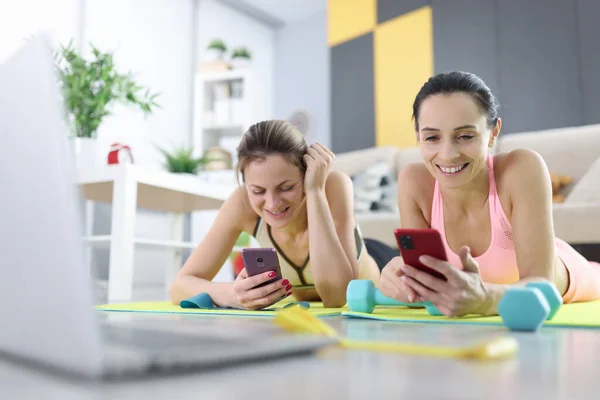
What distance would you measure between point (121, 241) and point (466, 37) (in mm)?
2978

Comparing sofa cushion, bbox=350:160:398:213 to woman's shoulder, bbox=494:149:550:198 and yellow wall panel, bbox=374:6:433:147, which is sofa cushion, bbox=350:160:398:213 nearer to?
yellow wall panel, bbox=374:6:433:147

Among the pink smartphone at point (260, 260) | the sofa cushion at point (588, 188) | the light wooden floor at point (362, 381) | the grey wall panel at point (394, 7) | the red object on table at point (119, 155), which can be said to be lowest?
the light wooden floor at point (362, 381)

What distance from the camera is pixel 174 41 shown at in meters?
5.23

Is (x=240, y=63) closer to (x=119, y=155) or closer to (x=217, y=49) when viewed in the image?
(x=217, y=49)

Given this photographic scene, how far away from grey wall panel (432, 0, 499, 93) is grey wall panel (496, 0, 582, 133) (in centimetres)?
8

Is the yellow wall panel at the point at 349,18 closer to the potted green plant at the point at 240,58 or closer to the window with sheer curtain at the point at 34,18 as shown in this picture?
the potted green plant at the point at 240,58

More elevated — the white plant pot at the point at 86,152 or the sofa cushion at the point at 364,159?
the sofa cushion at the point at 364,159

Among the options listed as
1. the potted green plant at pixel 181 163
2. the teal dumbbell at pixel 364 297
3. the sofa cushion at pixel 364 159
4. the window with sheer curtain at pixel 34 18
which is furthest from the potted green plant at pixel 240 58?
the teal dumbbell at pixel 364 297

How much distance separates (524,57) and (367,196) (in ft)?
4.89

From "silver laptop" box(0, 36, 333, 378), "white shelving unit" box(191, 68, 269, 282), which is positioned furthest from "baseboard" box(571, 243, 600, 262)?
"white shelving unit" box(191, 68, 269, 282)

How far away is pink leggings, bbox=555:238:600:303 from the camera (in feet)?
4.88

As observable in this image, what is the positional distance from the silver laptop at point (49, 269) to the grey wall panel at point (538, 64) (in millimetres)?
3348

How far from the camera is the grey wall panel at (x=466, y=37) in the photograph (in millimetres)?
3832

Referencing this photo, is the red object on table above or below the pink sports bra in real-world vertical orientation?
above
